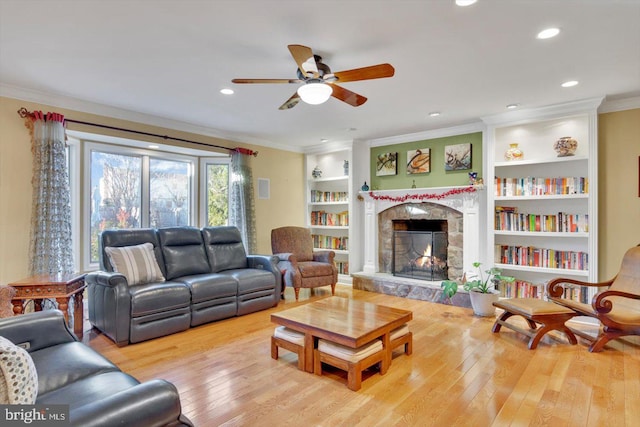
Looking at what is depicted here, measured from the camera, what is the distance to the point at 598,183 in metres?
3.90

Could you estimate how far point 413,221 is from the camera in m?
5.50

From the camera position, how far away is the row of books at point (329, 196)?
6.22 meters

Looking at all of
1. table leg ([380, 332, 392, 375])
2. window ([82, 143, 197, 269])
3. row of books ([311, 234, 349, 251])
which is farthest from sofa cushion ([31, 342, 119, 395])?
row of books ([311, 234, 349, 251])

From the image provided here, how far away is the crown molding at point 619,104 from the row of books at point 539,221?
1.23 metres

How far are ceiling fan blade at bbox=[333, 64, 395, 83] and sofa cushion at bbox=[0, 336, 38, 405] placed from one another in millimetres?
2239

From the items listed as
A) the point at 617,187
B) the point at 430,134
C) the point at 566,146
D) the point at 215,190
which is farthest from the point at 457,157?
the point at 215,190

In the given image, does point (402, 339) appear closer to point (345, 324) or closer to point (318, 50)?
point (345, 324)

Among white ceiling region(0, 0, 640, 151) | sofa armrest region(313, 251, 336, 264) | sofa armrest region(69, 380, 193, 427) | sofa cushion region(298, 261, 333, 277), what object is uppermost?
white ceiling region(0, 0, 640, 151)

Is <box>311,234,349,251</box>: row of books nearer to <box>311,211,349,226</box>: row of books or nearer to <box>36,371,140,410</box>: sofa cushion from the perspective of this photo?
<box>311,211,349,226</box>: row of books

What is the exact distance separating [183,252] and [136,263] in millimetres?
619

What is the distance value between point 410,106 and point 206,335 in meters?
3.40

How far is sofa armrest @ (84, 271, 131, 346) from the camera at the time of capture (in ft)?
10.1

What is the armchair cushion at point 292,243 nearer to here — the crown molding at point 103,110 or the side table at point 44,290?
the crown molding at point 103,110

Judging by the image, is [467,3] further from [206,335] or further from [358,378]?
[206,335]
